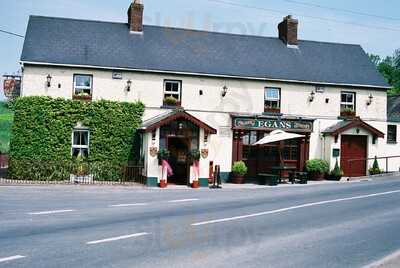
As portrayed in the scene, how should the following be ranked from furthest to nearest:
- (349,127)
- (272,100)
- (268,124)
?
(349,127), (272,100), (268,124)

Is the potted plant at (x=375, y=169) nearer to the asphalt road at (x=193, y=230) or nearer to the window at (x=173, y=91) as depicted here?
→ the asphalt road at (x=193, y=230)

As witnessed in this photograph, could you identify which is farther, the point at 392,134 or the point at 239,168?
the point at 392,134

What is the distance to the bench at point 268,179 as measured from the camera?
2669 centimetres

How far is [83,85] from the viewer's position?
26953 mm

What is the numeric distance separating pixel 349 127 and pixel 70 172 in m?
15.8

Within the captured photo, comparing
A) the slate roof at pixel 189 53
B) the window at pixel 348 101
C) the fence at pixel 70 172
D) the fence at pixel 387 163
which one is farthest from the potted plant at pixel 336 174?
the fence at pixel 70 172

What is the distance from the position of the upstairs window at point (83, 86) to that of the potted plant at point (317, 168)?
41.3 feet

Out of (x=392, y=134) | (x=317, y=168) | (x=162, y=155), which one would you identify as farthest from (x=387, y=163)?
(x=162, y=155)

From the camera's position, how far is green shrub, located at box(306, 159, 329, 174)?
96.0 feet

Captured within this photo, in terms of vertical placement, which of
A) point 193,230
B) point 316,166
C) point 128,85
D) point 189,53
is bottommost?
point 193,230

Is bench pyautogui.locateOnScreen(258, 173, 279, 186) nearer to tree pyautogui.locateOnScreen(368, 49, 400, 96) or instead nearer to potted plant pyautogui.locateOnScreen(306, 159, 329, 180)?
potted plant pyautogui.locateOnScreen(306, 159, 329, 180)

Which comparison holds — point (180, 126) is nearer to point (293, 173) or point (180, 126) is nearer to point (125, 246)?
point (293, 173)

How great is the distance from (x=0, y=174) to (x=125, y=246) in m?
19.4

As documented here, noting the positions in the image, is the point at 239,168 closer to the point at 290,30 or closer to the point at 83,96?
the point at 83,96
